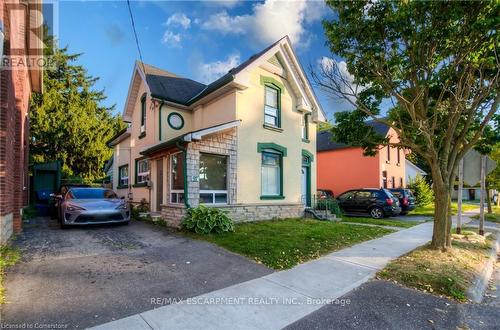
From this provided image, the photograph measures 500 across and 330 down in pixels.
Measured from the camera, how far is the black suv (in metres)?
15.2

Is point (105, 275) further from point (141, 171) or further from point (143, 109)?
point (143, 109)

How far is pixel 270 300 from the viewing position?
427 cm

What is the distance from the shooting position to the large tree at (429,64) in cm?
623

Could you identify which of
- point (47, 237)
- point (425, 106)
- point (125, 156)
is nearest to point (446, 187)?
point (425, 106)

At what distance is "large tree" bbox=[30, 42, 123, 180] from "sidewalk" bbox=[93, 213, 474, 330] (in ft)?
70.4

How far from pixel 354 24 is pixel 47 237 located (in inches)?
404

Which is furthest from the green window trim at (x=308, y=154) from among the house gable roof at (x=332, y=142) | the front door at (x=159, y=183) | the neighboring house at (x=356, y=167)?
the house gable roof at (x=332, y=142)

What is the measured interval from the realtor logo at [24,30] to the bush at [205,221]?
5.95 metres

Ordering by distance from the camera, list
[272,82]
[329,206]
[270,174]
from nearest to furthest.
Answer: [270,174] → [272,82] → [329,206]

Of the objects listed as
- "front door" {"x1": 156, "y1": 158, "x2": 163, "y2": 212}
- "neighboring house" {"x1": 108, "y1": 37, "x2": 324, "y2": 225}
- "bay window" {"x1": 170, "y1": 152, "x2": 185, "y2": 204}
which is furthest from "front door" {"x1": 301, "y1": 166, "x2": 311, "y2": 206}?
"front door" {"x1": 156, "y1": 158, "x2": 163, "y2": 212}

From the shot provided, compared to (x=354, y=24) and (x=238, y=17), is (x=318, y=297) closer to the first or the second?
(x=354, y=24)

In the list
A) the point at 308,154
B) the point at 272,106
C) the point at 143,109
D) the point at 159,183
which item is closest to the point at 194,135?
the point at 159,183

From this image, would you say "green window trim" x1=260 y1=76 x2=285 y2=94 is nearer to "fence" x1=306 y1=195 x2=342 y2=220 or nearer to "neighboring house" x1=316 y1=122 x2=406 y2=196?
"fence" x1=306 y1=195 x2=342 y2=220

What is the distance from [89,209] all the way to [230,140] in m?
5.41
